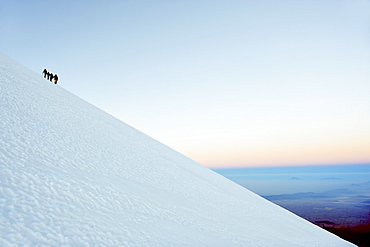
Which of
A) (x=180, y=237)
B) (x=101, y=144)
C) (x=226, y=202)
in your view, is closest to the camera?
(x=180, y=237)

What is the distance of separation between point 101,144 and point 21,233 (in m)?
2.22

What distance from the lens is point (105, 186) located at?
197 cm

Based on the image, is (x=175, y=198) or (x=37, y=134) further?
(x=175, y=198)

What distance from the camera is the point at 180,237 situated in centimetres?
173

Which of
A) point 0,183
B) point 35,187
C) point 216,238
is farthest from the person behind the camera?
point 216,238

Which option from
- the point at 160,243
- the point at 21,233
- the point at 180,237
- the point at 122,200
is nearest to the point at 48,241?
the point at 21,233

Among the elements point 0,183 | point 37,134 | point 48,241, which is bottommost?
point 48,241

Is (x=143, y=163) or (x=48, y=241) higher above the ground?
(x=143, y=163)

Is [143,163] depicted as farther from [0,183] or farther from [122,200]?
[0,183]

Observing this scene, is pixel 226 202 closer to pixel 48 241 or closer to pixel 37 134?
pixel 37 134

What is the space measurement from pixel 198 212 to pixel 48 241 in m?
1.67

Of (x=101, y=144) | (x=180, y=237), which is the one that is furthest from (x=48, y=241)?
(x=101, y=144)

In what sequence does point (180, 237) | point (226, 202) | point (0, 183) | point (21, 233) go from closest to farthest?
point (21, 233) < point (0, 183) < point (180, 237) < point (226, 202)

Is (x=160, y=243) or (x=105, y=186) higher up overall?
(x=105, y=186)
